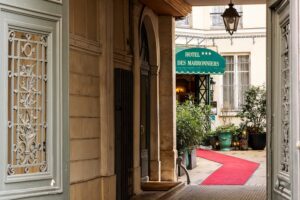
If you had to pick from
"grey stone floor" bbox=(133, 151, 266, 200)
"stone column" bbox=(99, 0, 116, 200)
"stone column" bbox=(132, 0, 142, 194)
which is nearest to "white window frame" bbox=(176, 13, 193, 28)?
"grey stone floor" bbox=(133, 151, 266, 200)

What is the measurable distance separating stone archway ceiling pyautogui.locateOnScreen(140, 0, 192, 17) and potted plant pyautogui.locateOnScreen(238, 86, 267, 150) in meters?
11.0

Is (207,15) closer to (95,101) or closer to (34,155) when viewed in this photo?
(95,101)

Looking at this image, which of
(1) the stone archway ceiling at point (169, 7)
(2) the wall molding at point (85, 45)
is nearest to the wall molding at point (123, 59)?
(2) the wall molding at point (85, 45)

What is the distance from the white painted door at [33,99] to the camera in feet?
16.6

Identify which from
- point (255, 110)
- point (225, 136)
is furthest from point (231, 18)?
point (255, 110)

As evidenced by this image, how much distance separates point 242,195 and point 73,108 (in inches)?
215

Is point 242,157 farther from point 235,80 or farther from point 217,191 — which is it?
point 217,191

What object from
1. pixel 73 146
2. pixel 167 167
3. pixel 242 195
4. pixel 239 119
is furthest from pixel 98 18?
pixel 239 119

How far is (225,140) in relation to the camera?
26406mm

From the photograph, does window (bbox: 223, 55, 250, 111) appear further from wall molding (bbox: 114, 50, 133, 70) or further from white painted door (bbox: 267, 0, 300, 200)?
white painted door (bbox: 267, 0, 300, 200)

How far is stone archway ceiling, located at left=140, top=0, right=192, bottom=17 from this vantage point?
566 inches

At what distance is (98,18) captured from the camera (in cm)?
1055

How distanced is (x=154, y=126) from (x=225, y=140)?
1111 centimetres

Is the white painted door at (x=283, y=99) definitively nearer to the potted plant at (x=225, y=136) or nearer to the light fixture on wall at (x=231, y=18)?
the light fixture on wall at (x=231, y=18)
